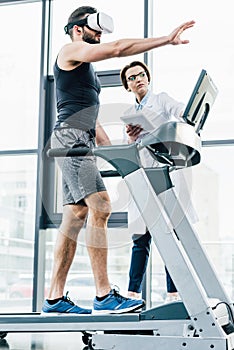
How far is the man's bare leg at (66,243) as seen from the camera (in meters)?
2.76

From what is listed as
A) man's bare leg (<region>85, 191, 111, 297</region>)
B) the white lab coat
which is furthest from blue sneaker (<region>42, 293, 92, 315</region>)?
the white lab coat

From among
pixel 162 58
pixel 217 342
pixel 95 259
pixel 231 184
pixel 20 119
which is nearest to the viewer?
pixel 217 342

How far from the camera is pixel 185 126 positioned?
2.33m

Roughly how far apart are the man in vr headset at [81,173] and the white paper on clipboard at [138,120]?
0.73ft

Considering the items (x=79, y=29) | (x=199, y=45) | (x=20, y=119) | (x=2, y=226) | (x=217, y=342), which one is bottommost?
(x=217, y=342)

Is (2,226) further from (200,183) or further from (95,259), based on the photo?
(95,259)

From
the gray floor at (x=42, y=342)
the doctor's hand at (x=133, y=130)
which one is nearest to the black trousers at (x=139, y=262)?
the gray floor at (x=42, y=342)

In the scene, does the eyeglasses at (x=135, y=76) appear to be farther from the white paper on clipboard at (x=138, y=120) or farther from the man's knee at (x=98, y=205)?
the man's knee at (x=98, y=205)

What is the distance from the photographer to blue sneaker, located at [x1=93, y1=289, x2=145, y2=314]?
2.60 meters

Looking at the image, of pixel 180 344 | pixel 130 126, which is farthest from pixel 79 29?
pixel 180 344

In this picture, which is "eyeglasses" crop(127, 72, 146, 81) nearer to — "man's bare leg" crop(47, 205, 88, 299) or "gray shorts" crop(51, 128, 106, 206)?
"gray shorts" crop(51, 128, 106, 206)

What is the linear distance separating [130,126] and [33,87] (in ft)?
7.79

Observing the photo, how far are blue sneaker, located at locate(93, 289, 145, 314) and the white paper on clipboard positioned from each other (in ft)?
2.39

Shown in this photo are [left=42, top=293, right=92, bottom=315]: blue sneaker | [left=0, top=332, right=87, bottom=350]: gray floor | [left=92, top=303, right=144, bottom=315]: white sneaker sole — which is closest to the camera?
[left=92, top=303, right=144, bottom=315]: white sneaker sole
